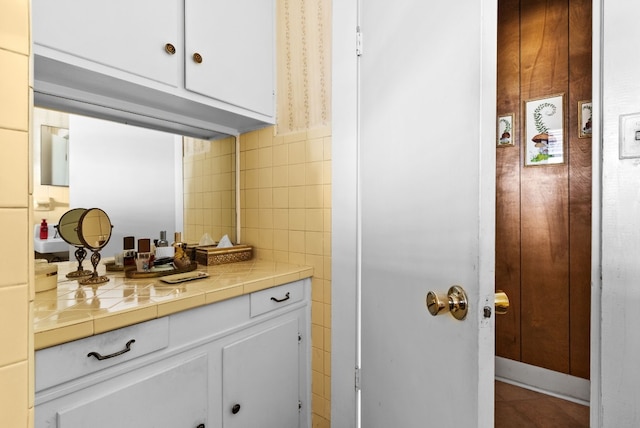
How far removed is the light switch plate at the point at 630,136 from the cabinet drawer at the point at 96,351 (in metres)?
1.73

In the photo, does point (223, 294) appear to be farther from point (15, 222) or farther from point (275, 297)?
point (15, 222)

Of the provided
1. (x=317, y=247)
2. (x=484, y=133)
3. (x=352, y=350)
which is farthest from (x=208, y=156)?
(x=484, y=133)

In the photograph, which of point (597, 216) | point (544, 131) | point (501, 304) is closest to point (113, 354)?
point (501, 304)

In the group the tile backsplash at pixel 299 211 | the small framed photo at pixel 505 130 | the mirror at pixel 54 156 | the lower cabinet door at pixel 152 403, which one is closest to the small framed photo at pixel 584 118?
the small framed photo at pixel 505 130

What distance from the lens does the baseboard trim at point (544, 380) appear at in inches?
71.0

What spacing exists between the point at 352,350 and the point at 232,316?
1.83ft

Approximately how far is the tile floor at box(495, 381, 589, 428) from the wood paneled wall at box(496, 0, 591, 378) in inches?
7.7

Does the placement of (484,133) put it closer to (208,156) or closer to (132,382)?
(132,382)

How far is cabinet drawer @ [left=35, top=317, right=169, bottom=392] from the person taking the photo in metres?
0.73

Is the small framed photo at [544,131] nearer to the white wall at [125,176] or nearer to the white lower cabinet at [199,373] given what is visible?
the white lower cabinet at [199,373]

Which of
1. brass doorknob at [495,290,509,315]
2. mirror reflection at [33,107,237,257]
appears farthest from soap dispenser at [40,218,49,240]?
brass doorknob at [495,290,509,315]

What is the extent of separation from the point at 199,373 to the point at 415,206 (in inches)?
36.6

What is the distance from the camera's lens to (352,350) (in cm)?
133

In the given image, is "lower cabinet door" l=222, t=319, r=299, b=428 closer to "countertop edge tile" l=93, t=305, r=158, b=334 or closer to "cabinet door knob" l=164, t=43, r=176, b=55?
"countertop edge tile" l=93, t=305, r=158, b=334
